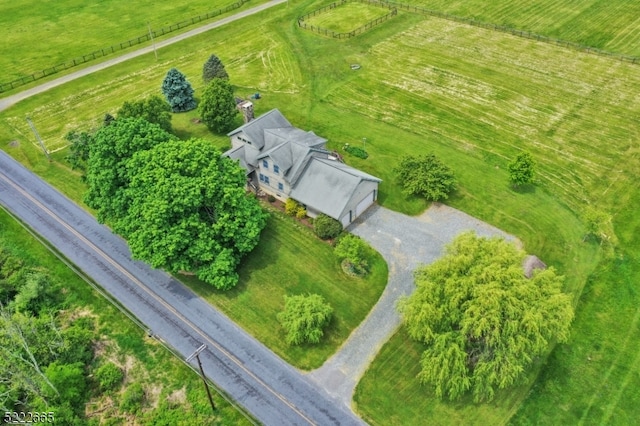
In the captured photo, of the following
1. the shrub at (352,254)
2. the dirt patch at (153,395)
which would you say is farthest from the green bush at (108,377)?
the shrub at (352,254)

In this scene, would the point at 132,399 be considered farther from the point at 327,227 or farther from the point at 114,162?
the point at 327,227

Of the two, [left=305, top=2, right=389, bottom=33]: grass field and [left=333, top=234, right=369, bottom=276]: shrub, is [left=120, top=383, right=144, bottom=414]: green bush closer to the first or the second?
[left=333, top=234, right=369, bottom=276]: shrub

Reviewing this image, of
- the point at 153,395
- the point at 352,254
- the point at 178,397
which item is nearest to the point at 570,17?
the point at 352,254

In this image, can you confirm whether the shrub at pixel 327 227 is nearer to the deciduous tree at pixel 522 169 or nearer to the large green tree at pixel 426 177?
the large green tree at pixel 426 177

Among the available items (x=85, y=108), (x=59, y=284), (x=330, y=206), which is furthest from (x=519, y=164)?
(x=85, y=108)

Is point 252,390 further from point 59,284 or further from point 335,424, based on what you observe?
point 59,284

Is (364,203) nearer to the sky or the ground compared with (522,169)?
nearer to the ground

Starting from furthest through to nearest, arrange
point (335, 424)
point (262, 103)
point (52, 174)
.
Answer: point (262, 103) → point (52, 174) → point (335, 424)
